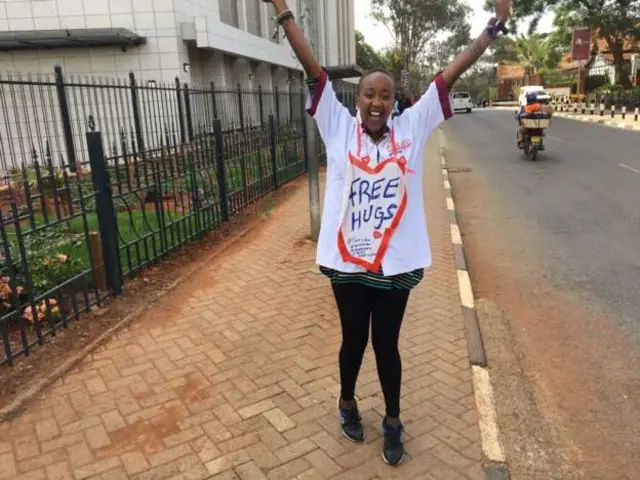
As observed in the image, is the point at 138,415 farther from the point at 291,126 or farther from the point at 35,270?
the point at 291,126

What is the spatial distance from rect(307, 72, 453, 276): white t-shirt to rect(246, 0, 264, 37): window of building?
1906 centimetres

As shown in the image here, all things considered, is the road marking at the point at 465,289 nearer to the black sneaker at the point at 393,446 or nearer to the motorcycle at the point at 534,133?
the black sneaker at the point at 393,446

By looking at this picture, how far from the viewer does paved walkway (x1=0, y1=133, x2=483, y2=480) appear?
2791 mm

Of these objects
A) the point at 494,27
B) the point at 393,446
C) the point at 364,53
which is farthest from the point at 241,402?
the point at 364,53

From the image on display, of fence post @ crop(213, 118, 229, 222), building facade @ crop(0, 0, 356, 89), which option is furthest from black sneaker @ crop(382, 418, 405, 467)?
building facade @ crop(0, 0, 356, 89)

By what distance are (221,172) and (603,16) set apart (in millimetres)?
33287

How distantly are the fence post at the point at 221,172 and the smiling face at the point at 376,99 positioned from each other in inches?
190

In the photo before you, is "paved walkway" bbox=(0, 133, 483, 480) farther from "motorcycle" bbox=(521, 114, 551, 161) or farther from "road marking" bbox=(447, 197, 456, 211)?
"motorcycle" bbox=(521, 114, 551, 161)

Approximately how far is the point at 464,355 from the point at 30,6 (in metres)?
14.1

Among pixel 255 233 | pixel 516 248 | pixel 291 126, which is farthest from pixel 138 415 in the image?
pixel 291 126

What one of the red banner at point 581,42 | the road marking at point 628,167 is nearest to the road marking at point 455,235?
the road marking at point 628,167

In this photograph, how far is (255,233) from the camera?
738 cm

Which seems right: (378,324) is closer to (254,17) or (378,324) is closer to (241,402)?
(241,402)

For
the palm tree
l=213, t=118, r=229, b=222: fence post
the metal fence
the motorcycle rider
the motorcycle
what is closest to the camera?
the metal fence
